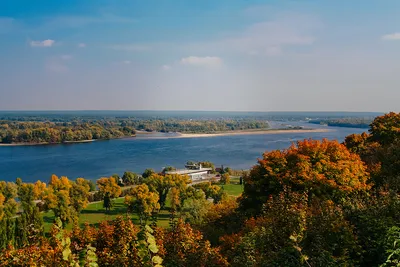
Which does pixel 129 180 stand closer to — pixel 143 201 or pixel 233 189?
pixel 233 189

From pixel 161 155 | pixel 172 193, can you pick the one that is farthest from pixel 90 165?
pixel 172 193

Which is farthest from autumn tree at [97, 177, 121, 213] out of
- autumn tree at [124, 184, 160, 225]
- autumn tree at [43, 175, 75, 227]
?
autumn tree at [124, 184, 160, 225]

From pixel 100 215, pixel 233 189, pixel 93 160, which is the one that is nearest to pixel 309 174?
pixel 100 215

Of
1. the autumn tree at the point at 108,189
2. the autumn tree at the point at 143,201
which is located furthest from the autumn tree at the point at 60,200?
the autumn tree at the point at 143,201

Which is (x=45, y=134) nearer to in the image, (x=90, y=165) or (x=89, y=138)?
(x=89, y=138)

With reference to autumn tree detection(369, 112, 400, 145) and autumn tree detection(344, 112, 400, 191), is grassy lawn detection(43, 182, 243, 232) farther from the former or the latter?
autumn tree detection(369, 112, 400, 145)

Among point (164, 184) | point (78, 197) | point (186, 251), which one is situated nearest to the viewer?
point (186, 251)

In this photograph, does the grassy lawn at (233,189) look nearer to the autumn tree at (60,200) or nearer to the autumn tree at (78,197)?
the autumn tree at (78,197)
